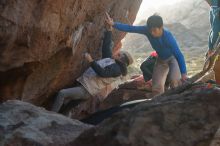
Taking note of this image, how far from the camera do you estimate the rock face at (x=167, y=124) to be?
4531mm

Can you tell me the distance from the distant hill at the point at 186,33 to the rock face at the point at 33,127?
2306 centimetres

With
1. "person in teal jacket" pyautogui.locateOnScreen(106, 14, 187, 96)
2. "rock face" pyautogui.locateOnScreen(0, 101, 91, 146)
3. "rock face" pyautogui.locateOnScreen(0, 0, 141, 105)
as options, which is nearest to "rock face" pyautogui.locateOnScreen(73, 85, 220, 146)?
"rock face" pyautogui.locateOnScreen(0, 101, 91, 146)

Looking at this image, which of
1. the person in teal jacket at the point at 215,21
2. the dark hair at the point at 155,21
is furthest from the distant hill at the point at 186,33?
the dark hair at the point at 155,21

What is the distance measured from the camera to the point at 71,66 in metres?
13.4

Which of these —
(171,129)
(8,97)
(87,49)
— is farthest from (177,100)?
(87,49)

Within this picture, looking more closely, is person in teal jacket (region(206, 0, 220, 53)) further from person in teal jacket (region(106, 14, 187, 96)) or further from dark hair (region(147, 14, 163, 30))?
dark hair (region(147, 14, 163, 30))

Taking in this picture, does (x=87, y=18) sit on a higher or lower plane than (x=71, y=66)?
higher

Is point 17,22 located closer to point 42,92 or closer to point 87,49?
point 42,92

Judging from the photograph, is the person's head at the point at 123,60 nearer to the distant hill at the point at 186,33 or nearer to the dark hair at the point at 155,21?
the dark hair at the point at 155,21

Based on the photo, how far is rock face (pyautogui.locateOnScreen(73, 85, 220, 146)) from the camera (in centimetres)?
453

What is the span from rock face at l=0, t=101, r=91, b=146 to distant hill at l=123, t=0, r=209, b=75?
23.1 m

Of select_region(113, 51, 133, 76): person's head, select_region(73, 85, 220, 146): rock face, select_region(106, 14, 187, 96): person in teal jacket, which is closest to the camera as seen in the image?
select_region(73, 85, 220, 146): rock face

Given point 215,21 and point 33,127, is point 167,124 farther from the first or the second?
point 215,21

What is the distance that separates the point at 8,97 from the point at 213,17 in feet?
22.5
